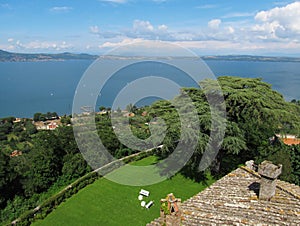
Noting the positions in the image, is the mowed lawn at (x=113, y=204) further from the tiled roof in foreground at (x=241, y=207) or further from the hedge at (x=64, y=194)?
the tiled roof in foreground at (x=241, y=207)

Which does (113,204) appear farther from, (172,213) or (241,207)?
(172,213)

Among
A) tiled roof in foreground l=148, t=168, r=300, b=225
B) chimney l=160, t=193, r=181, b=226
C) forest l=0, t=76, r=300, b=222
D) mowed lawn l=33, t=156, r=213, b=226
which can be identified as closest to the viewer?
chimney l=160, t=193, r=181, b=226

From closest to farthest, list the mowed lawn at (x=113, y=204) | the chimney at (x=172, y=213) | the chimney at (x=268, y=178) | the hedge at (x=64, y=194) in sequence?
the chimney at (x=172, y=213) → the chimney at (x=268, y=178) → the mowed lawn at (x=113, y=204) → the hedge at (x=64, y=194)

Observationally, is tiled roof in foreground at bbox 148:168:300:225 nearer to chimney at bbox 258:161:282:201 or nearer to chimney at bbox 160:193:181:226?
chimney at bbox 258:161:282:201

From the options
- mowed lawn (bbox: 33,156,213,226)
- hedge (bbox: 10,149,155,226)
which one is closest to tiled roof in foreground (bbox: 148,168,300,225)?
mowed lawn (bbox: 33,156,213,226)

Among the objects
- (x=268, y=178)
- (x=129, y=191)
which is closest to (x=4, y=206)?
(x=129, y=191)

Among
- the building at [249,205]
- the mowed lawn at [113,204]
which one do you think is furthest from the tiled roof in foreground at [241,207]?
the mowed lawn at [113,204]

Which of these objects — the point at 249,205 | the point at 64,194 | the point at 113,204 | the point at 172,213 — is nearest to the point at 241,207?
the point at 249,205
